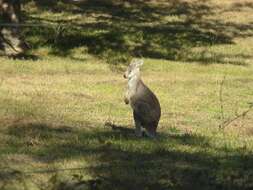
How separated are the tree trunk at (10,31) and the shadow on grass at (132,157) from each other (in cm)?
951

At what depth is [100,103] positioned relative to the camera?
1452 cm

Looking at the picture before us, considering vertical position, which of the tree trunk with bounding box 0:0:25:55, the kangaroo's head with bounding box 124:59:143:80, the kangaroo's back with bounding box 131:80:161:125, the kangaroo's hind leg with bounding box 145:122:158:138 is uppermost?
the kangaroo's head with bounding box 124:59:143:80

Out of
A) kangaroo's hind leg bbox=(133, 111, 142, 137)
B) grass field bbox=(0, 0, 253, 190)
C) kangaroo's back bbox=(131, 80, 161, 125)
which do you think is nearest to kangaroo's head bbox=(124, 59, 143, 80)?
kangaroo's back bbox=(131, 80, 161, 125)

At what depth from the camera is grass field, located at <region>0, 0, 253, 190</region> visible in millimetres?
8727

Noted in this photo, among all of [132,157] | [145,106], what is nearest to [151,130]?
[145,106]

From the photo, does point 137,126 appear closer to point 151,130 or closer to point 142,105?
point 151,130

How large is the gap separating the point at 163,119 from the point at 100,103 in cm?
165

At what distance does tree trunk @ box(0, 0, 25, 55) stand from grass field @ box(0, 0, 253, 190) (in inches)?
20.3

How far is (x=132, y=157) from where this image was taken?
31.2 ft

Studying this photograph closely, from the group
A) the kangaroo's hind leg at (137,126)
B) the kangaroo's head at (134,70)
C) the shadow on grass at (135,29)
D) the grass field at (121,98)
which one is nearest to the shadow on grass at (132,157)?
the grass field at (121,98)

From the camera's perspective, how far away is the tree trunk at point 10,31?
2056 centimetres

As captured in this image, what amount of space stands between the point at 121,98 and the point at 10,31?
6.32 meters

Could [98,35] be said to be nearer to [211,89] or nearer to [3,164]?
[211,89]

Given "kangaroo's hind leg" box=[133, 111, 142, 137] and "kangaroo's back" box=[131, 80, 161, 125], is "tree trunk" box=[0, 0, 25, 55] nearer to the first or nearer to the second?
"kangaroo's hind leg" box=[133, 111, 142, 137]
